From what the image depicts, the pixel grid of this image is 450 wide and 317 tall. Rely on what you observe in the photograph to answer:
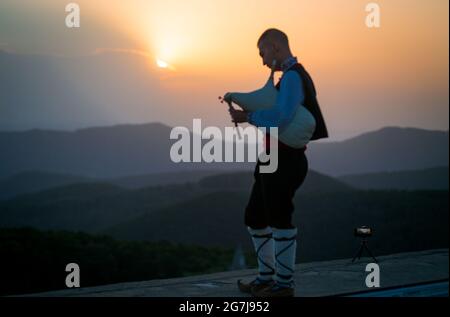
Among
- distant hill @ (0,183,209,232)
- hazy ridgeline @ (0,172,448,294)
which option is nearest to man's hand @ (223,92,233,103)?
hazy ridgeline @ (0,172,448,294)

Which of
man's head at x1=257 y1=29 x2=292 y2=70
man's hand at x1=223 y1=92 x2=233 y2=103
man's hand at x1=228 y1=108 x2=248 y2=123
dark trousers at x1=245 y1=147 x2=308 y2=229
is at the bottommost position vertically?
dark trousers at x1=245 y1=147 x2=308 y2=229

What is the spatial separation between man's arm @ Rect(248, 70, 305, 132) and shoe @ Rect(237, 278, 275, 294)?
1231mm

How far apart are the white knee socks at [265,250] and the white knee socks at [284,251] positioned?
0.78 feet

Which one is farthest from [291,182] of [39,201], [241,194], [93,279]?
[39,201]

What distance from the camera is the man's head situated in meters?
4.69

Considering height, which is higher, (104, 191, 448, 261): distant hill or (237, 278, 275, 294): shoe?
(237, 278, 275, 294): shoe

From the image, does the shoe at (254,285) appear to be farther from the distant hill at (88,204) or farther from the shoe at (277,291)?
the distant hill at (88,204)

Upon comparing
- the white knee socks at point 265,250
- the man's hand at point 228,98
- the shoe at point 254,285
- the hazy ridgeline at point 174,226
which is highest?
the man's hand at point 228,98

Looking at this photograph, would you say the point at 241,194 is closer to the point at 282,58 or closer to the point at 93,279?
the point at 93,279

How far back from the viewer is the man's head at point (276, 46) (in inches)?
185

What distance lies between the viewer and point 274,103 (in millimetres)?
4594

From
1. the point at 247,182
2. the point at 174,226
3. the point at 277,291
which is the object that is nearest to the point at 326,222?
the point at 174,226

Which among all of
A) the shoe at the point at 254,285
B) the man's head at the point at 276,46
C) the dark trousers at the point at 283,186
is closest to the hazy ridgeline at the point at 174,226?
the shoe at the point at 254,285

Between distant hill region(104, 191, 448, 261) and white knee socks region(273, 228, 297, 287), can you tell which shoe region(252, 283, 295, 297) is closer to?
white knee socks region(273, 228, 297, 287)
